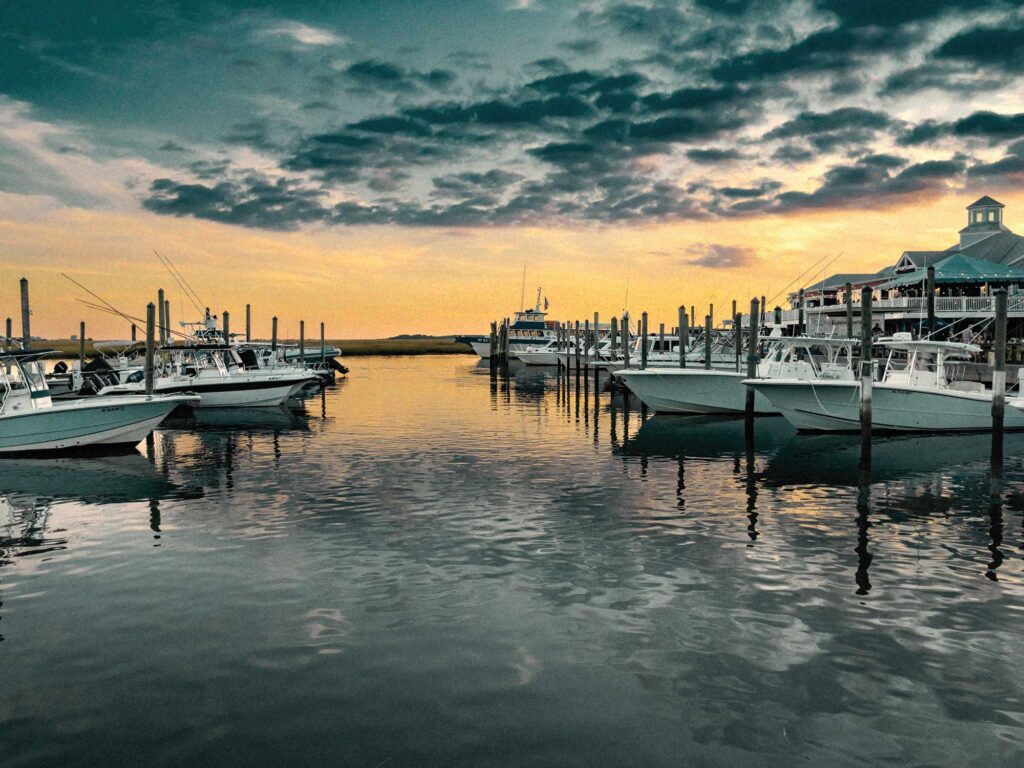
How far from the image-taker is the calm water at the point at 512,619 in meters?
7.04

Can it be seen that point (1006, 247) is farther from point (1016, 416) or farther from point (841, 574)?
point (841, 574)

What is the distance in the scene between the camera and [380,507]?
16.5 metres

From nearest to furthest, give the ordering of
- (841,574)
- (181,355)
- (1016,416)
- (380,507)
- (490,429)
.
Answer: (841,574), (380,507), (1016,416), (490,429), (181,355)

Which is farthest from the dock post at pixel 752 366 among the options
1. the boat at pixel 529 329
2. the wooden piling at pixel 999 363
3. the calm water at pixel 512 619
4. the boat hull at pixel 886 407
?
the boat at pixel 529 329

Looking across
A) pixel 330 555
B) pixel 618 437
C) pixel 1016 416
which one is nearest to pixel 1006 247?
pixel 1016 416

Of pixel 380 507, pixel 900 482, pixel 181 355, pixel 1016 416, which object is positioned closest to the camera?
pixel 380 507

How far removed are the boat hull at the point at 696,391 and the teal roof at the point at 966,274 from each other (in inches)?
1119

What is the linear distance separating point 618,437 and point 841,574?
1709 centimetres

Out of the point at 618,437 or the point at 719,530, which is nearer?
the point at 719,530

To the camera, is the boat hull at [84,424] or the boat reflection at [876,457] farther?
the boat hull at [84,424]

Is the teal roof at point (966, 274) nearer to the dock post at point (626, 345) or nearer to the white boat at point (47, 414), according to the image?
the dock post at point (626, 345)

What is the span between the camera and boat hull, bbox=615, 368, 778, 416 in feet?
112

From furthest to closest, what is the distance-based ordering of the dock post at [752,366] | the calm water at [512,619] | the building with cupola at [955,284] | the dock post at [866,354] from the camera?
the building with cupola at [955,284], the dock post at [752,366], the dock post at [866,354], the calm water at [512,619]

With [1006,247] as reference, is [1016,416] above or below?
below
